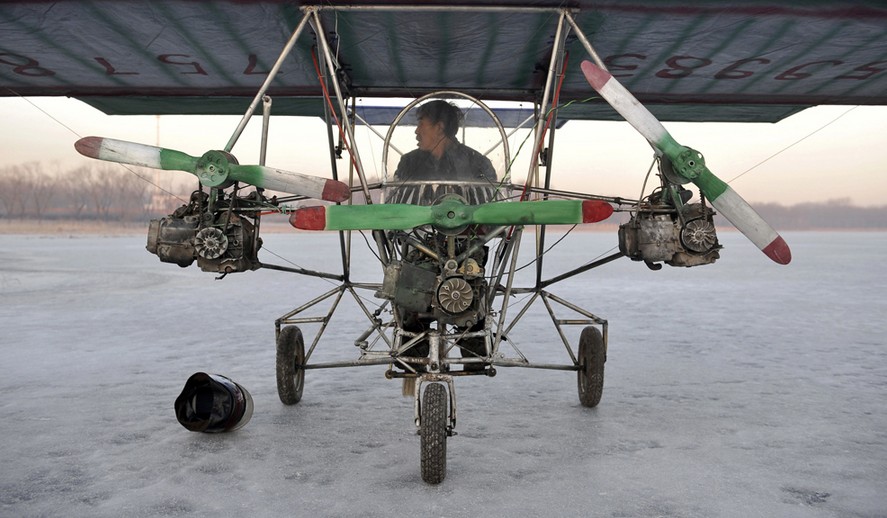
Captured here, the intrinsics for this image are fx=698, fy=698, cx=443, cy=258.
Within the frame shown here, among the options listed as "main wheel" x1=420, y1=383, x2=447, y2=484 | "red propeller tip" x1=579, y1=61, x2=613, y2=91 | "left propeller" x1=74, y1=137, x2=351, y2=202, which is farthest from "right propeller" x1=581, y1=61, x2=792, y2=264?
"main wheel" x1=420, y1=383, x2=447, y2=484

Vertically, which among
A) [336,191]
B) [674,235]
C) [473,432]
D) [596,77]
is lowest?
[473,432]

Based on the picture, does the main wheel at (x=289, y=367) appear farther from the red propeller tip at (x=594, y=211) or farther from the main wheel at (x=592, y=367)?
the red propeller tip at (x=594, y=211)

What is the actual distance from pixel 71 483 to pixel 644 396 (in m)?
5.55

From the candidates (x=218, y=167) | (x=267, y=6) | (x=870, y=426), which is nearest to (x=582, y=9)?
(x=267, y=6)

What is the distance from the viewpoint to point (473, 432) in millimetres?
6164

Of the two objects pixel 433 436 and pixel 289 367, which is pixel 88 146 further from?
pixel 433 436

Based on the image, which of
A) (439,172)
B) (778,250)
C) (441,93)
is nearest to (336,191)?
(439,172)

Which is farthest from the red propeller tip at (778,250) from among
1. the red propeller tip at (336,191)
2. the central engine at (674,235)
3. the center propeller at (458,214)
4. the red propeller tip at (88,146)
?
the red propeller tip at (88,146)

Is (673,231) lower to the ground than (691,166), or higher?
lower

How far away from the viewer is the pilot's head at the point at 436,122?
21.2ft

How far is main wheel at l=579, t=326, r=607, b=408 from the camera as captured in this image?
22.7 ft

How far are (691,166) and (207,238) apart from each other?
3.90m

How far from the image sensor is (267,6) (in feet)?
19.7

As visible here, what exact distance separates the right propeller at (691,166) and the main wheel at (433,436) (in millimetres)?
2632
